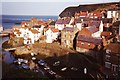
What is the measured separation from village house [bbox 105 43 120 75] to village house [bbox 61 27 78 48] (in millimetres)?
526

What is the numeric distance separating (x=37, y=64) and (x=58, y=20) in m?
0.72

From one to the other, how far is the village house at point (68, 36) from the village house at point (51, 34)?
0.09 m

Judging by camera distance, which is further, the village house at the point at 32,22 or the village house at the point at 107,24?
the village house at the point at 32,22

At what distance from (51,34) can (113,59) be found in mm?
961

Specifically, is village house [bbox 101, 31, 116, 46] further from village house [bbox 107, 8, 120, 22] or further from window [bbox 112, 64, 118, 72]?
window [bbox 112, 64, 118, 72]

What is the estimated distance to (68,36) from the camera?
11.9 feet

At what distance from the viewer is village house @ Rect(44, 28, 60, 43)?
3650 mm

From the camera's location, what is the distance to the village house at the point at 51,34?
365cm

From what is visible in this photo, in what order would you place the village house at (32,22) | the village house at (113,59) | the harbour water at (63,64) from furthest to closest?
the village house at (32,22)
the harbour water at (63,64)
the village house at (113,59)

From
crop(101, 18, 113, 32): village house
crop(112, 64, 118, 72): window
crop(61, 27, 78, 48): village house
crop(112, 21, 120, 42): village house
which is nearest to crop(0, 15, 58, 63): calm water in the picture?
crop(61, 27, 78, 48): village house

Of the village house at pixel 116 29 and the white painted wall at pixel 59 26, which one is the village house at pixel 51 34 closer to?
the white painted wall at pixel 59 26

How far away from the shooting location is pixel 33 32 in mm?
3668

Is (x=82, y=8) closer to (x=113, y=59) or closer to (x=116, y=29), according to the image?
(x=116, y=29)

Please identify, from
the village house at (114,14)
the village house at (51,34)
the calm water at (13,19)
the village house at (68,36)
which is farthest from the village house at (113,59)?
the calm water at (13,19)
